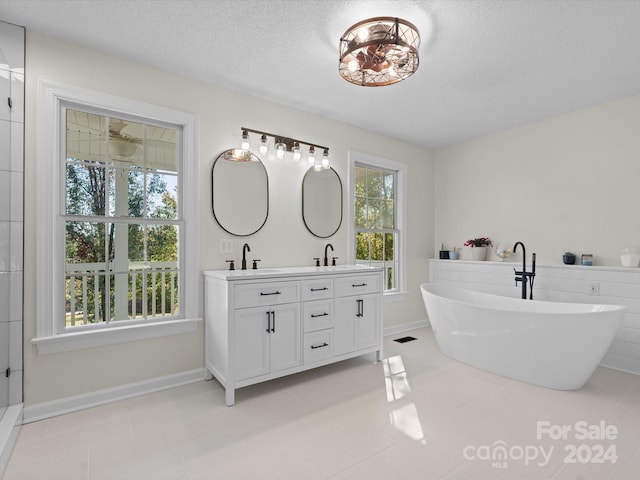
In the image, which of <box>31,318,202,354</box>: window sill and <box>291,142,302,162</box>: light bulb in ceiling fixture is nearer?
<box>31,318,202,354</box>: window sill

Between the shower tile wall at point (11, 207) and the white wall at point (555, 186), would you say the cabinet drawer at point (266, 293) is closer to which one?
the shower tile wall at point (11, 207)

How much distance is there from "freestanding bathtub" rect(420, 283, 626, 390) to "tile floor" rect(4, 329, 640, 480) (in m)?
0.13

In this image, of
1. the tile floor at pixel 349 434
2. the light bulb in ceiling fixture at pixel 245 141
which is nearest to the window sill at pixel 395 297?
the tile floor at pixel 349 434

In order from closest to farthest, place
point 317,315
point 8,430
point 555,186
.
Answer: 1. point 8,430
2. point 317,315
3. point 555,186

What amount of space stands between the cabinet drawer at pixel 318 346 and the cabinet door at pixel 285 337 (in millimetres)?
79

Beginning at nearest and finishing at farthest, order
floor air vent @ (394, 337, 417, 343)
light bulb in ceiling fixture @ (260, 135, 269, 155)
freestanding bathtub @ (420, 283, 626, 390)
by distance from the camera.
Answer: freestanding bathtub @ (420, 283, 626, 390) → light bulb in ceiling fixture @ (260, 135, 269, 155) → floor air vent @ (394, 337, 417, 343)

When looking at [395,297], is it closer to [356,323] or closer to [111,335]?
[356,323]

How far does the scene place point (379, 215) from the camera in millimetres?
4211

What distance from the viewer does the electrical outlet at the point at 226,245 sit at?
9.46 feet

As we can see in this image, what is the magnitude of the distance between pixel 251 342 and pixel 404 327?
2.51m

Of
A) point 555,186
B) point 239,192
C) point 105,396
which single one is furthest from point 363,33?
point 105,396

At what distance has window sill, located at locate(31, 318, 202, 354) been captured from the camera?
2.17 meters

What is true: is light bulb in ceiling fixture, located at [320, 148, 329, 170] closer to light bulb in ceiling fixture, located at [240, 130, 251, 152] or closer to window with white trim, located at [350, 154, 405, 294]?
window with white trim, located at [350, 154, 405, 294]

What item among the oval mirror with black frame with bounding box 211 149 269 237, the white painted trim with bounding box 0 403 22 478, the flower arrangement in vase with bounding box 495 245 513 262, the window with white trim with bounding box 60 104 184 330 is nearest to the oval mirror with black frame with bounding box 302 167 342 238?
the oval mirror with black frame with bounding box 211 149 269 237
